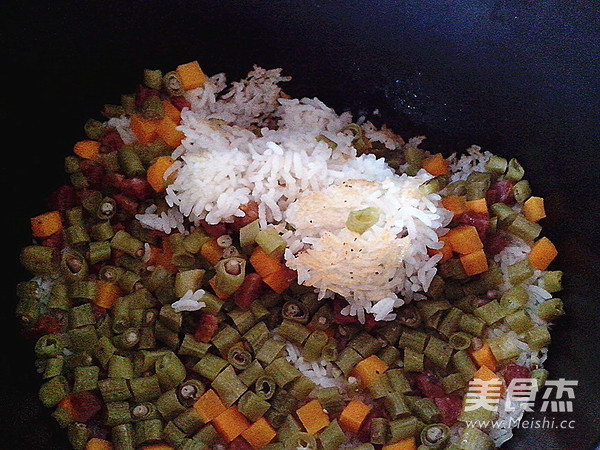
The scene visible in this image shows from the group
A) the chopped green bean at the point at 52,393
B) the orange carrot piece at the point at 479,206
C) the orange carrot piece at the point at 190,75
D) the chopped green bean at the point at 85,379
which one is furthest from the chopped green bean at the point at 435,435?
the orange carrot piece at the point at 190,75

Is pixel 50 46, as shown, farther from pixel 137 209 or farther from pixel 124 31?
pixel 137 209

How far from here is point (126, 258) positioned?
8.87 feet

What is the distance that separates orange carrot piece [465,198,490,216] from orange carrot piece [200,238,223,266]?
3.47ft

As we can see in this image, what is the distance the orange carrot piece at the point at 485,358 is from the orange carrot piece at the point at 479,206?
0.56m

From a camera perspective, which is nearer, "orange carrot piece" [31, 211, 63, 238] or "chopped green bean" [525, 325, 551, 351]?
"chopped green bean" [525, 325, 551, 351]

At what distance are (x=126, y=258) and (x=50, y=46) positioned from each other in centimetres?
91

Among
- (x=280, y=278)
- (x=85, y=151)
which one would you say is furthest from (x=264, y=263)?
(x=85, y=151)

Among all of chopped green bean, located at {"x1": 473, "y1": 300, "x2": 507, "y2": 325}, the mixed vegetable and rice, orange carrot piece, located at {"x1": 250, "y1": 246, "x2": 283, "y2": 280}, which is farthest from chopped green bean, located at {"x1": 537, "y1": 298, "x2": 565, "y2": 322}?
orange carrot piece, located at {"x1": 250, "y1": 246, "x2": 283, "y2": 280}

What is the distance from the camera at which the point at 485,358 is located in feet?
8.46

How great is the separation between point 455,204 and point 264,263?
838mm

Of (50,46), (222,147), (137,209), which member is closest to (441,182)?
(222,147)

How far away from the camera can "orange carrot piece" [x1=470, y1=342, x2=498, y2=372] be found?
2580mm

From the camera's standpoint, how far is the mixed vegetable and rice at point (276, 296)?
2.48m

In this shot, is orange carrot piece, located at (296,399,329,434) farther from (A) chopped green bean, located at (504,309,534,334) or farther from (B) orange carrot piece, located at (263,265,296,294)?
(A) chopped green bean, located at (504,309,534,334)
